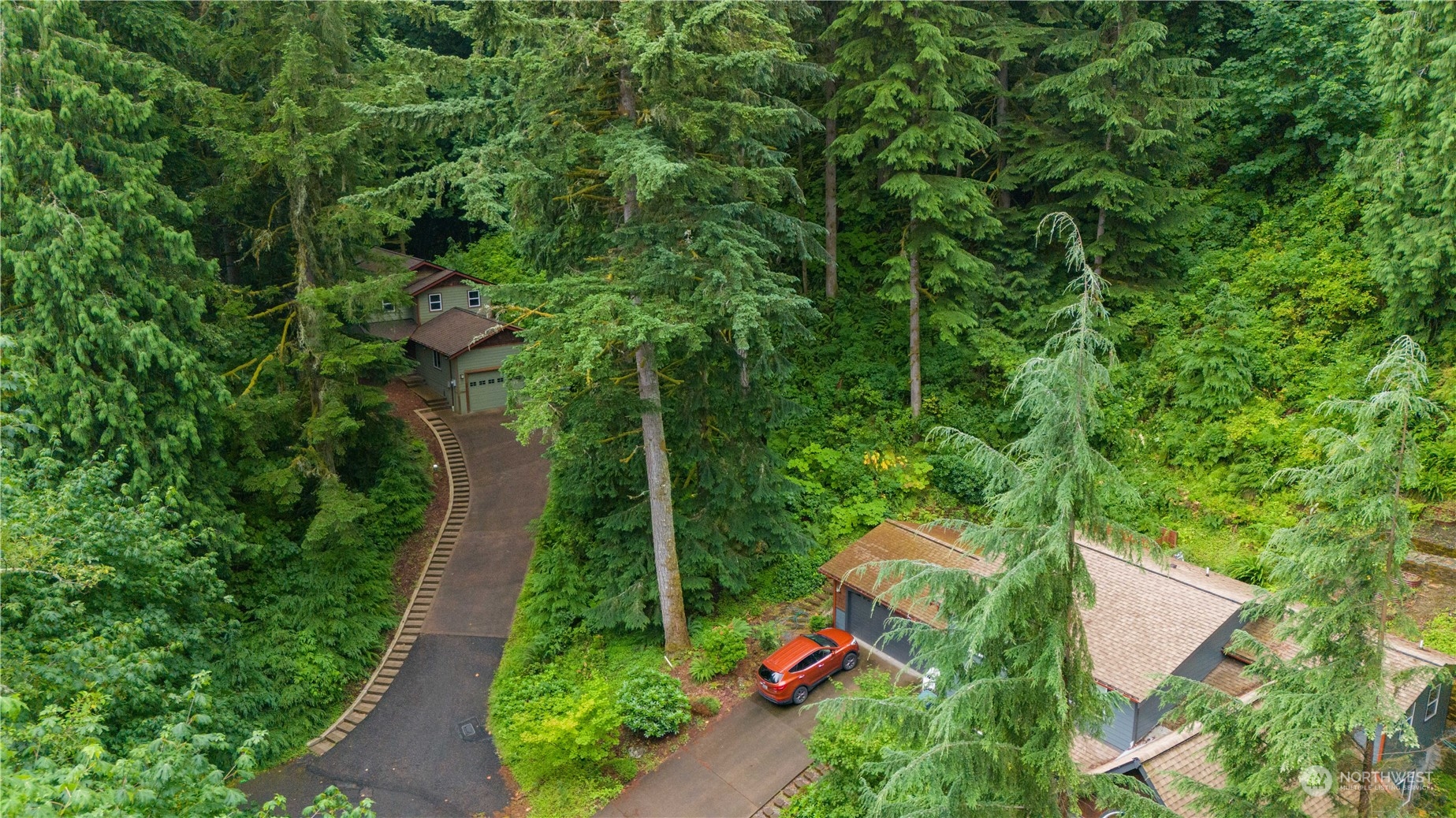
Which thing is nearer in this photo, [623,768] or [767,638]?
[623,768]

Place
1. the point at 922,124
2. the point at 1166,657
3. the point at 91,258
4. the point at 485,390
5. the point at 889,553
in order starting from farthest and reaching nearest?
the point at 485,390
the point at 922,124
the point at 889,553
the point at 91,258
the point at 1166,657

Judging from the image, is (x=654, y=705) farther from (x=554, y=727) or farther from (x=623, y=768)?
(x=554, y=727)

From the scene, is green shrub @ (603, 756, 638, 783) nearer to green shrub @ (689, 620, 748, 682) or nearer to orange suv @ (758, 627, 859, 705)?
green shrub @ (689, 620, 748, 682)

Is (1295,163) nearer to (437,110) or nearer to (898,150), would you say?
(898,150)

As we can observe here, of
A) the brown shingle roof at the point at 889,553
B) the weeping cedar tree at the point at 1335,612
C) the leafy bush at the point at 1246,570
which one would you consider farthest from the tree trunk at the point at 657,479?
the leafy bush at the point at 1246,570

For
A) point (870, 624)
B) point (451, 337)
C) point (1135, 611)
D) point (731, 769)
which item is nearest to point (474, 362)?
point (451, 337)

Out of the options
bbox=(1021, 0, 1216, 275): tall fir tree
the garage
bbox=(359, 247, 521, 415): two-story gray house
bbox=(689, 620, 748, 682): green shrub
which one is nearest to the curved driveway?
bbox=(689, 620, 748, 682): green shrub

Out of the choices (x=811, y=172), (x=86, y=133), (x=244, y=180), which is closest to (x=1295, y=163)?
(x=811, y=172)
